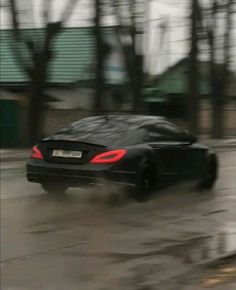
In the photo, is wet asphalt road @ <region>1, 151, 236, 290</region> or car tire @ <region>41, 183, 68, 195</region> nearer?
wet asphalt road @ <region>1, 151, 236, 290</region>

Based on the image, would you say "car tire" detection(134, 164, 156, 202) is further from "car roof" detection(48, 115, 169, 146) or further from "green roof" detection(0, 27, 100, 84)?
"green roof" detection(0, 27, 100, 84)

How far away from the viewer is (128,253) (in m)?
6.40

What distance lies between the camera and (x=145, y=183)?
31.7ft

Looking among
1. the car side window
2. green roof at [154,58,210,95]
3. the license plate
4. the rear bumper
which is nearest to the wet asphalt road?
the rear bumper

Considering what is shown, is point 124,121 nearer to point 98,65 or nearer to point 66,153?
point 66,153

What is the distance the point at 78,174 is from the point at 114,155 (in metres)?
0.63

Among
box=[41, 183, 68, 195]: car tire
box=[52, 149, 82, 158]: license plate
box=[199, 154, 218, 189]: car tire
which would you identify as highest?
box=[52, 149, 82, 158]: license plate

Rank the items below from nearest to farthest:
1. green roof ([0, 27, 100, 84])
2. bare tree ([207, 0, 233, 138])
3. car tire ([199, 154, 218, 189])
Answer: car tire ([199, 154, 218, 189]) < bare tree ([207, 0, 233, 138]) < green roof ([0, 27, 100, 84])

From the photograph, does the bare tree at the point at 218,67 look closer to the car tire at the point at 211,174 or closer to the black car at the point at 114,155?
the car tire at the point at 211,174

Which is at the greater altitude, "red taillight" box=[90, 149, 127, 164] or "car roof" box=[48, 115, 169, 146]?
"car roof" box=[48, 115, 169, 146]

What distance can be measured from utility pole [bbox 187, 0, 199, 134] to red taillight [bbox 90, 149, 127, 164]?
56.0ft

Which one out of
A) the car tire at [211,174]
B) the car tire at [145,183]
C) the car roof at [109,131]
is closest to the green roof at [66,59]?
the car tire at [211,174]

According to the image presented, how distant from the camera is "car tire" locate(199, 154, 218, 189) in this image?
11.4 metres

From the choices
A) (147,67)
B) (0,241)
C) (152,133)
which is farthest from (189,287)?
(147,67)
